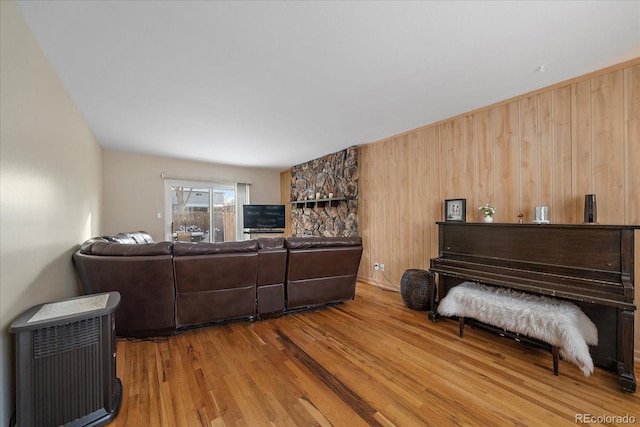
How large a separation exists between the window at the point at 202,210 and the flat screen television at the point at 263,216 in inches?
13.0

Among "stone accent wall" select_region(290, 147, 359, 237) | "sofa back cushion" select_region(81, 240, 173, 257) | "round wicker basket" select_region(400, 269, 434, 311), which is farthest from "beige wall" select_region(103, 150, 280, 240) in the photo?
"round wicker basket" select_region(400, 269, 434, 311)

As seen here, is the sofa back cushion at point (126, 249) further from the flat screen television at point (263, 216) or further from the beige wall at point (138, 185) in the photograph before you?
the flat screen television at point (263, 216)

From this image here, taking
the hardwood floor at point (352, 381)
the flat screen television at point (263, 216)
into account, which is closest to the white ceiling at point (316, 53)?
the hardwood floor at point (352, 381)

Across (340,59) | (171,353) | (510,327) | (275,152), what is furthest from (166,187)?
(510,327)

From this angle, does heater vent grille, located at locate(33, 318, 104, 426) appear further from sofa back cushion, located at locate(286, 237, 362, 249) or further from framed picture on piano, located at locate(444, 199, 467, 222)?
framed picture on piano, located at locate(444, 199, 467, 222)

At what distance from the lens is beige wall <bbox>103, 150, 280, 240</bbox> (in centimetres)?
497

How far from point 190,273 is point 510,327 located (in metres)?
2.94

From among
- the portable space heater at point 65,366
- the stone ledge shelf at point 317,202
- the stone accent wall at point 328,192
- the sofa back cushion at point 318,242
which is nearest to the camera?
the portable space heater at point 65,366

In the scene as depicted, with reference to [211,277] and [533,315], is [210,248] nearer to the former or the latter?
[211,277]

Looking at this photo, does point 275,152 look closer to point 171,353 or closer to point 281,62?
point 281,62

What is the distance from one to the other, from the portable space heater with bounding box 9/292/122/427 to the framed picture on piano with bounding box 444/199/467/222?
11.2ft

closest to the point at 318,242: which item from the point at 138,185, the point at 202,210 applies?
the point at 202,210

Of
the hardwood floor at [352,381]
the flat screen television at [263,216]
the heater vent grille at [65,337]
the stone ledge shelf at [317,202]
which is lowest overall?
the hardwood floor at [352,381]

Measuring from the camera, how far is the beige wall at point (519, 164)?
7.02 ft
